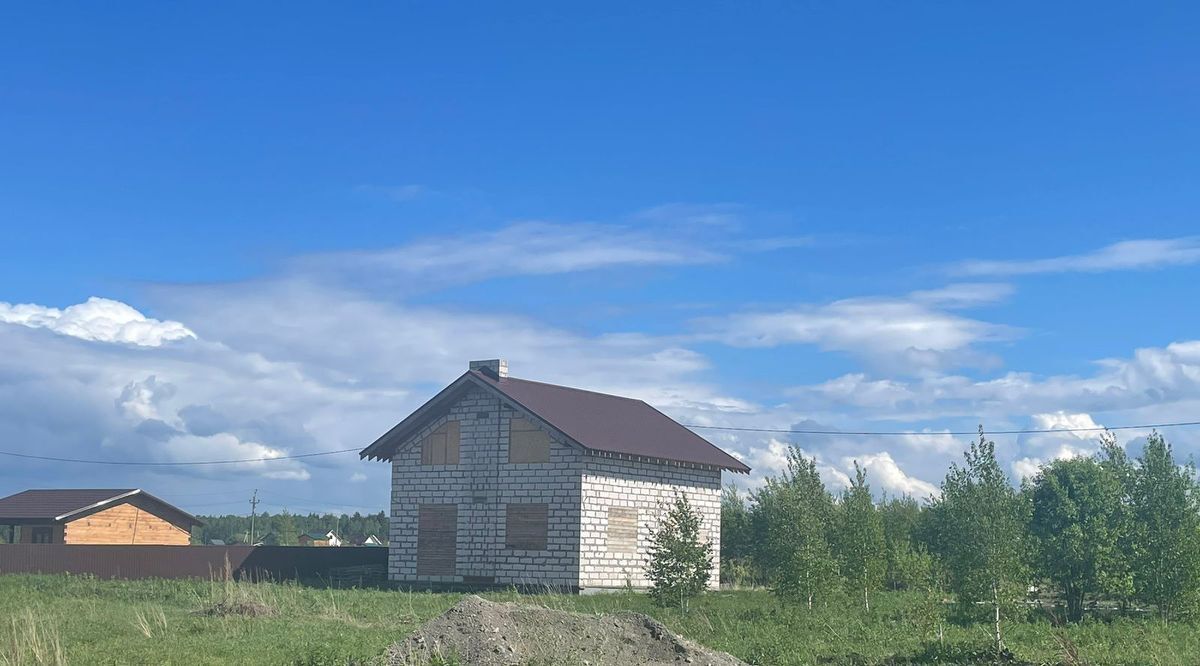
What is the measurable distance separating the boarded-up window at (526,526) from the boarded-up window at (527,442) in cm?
168

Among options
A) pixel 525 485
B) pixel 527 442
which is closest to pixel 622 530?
pixel 525 485

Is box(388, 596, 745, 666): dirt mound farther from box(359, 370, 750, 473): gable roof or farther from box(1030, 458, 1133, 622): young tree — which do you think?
box(359, 370, 750, 473): gable roof

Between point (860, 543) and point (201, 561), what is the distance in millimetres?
Answer: 26225

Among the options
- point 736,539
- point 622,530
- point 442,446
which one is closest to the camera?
point 622,530

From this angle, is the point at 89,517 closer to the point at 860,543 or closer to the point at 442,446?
the point at 442,446

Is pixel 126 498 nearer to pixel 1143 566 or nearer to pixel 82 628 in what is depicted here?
pixel 82 628

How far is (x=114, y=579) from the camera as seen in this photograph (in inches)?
1802

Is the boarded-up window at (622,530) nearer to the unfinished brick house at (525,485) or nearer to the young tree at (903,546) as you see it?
the unfinished brick house at (525,485)

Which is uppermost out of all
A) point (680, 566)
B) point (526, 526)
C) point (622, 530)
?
point (526, 526)

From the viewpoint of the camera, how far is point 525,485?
40906 millimetres

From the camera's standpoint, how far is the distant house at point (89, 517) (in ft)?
217

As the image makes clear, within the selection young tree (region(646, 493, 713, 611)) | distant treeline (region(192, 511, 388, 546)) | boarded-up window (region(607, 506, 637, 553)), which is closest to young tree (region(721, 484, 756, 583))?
boarded-up window (region(607, 506, 637, 553))

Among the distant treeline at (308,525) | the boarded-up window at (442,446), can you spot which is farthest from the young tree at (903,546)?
the distant treeline at (308,525)

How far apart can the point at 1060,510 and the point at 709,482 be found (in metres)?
29.6
